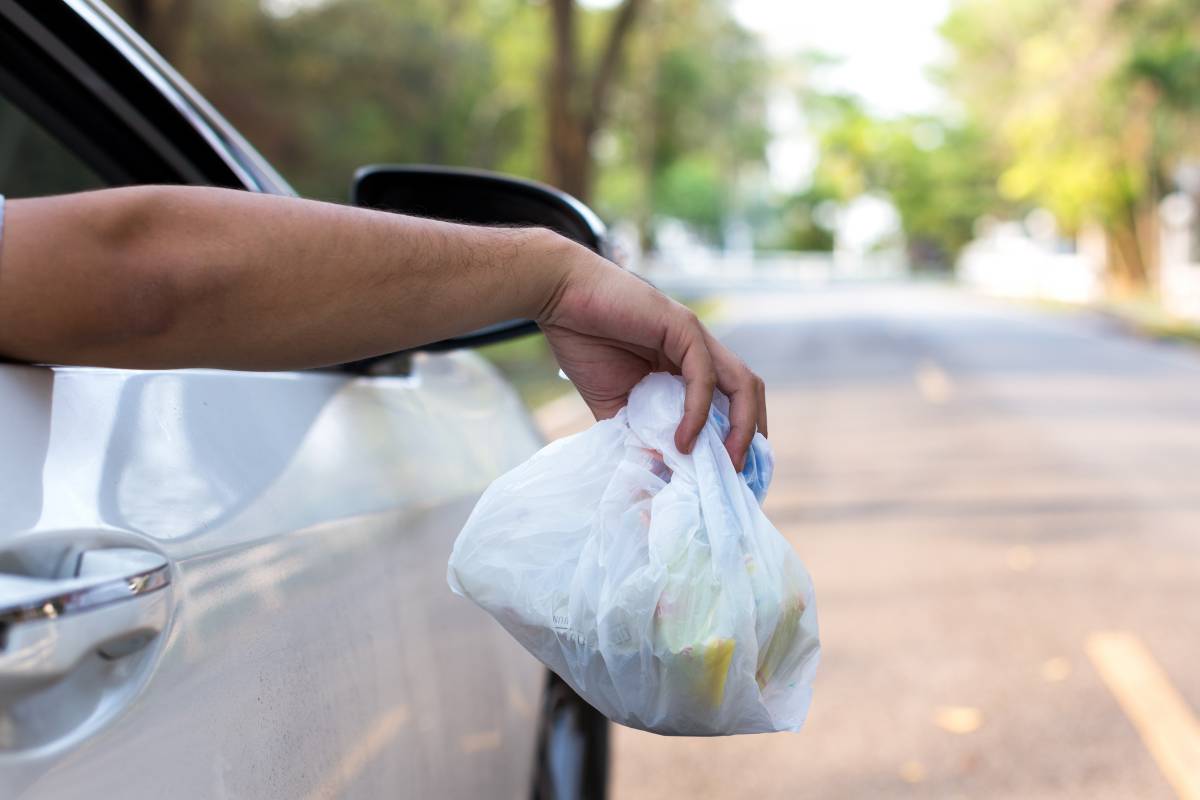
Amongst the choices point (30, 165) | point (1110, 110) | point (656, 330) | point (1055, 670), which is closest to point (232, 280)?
point (656, 330)

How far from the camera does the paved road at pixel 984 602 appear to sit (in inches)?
152

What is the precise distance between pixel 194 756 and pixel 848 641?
4171 mm

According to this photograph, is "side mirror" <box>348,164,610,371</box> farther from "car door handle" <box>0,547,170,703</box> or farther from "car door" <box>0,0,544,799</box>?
"car door handle" <box>0,547,170,703</box>

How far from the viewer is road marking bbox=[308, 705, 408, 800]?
136cm

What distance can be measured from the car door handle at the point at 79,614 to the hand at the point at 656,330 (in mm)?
579

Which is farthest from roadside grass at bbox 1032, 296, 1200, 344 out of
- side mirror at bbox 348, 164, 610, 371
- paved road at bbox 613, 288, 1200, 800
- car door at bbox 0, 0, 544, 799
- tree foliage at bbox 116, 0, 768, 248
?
car door at bbox 0, 0, 544, 799

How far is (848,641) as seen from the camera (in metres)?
5.04

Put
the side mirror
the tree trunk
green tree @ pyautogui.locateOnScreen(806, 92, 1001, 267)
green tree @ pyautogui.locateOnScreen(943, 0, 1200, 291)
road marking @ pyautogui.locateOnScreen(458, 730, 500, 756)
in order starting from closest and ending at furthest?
road marking @ pyautogui.locateOnScreen(458, 730, 500, 756) → the side mirror → the tree trunk → green tree @ pyautogui.locateOnScreen(943, 0, 1200, 291) → green tree @ pyautogui.locateOnScreen(806, 92, 1001, 267)

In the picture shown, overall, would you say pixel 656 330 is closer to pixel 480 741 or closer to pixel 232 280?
pixel 232 280

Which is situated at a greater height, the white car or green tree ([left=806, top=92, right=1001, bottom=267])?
green tree ([left=806, top=92, right=1001, bottom=267])

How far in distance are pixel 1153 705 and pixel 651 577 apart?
349 cm

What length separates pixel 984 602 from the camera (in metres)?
5.58

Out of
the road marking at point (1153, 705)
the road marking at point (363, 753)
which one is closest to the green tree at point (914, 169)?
the road marking at point (1153, 705)

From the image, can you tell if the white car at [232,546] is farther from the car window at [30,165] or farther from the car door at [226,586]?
the car window at [30,165]
